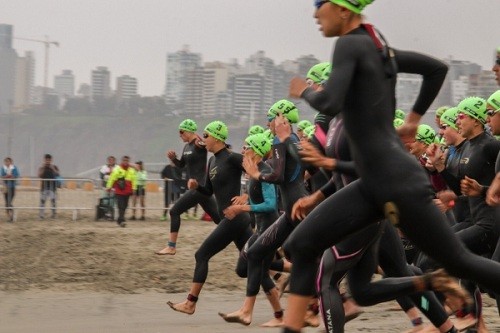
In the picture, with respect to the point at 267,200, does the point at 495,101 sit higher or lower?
higher

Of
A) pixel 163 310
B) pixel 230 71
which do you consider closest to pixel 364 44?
pixel 163 310

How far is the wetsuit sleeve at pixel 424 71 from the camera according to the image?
6668 millimetres

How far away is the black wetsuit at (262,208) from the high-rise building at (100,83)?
127 m

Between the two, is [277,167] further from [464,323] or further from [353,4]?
[353,4]

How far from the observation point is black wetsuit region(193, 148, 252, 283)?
1149cm

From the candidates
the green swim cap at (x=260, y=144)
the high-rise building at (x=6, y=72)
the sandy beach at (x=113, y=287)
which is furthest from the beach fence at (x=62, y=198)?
the high-rise building at (x=6, y=72)

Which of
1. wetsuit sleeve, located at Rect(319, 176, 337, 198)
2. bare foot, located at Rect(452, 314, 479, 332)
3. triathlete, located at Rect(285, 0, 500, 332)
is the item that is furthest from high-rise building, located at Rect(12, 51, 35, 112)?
triathlete, located at Rect(285, 0, 500, 332)

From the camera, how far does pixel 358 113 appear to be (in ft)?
20.9

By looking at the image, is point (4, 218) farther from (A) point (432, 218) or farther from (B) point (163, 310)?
(A) point (432, 218)

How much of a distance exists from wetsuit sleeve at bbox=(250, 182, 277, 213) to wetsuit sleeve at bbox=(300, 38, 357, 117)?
475 cm

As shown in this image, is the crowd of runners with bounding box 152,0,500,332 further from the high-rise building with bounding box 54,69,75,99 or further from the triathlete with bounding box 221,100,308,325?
the high-rise building with bounding box 54,69,75,99

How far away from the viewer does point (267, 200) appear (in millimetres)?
11008

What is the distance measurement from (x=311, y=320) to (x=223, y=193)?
228 centimetres

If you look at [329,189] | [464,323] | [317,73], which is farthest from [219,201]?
[329,189]
